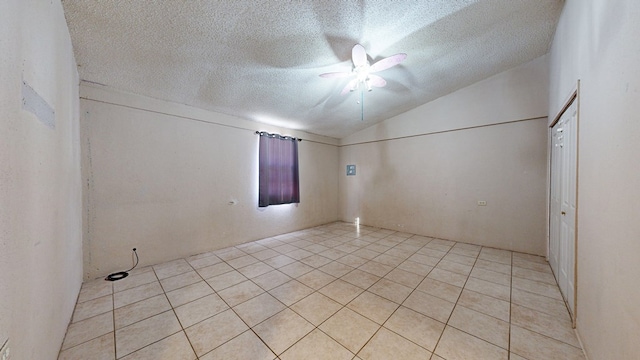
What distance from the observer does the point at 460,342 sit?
64.5 inches

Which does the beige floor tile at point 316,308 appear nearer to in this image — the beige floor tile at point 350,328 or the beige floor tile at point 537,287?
the beige floor tile at point 350,328

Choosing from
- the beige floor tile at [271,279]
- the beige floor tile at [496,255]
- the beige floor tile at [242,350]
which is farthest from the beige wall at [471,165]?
the beige floor tile at [242,350]

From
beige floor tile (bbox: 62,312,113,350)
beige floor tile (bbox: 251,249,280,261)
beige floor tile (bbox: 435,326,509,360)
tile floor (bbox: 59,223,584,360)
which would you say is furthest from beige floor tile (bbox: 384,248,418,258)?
beige floor tile (bbox: 62,312,113,350)

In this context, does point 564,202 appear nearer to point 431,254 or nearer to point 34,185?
point 431,254

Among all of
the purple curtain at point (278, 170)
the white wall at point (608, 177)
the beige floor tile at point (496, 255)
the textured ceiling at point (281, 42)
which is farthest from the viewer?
the purple curtain at point (278, 170)

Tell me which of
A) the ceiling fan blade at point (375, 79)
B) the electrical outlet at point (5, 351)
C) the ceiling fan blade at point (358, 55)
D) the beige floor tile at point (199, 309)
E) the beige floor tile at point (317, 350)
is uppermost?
the ceiling fan blade at point (358, 55)

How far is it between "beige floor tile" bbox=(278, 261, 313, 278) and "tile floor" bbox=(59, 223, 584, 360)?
0.01 metres

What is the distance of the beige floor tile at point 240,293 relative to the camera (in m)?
2.20

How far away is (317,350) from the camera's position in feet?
5.11

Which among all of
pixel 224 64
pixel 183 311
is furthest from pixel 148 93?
pixel 183 311

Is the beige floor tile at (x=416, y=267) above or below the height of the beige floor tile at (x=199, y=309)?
below

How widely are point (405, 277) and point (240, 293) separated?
80.4 inches

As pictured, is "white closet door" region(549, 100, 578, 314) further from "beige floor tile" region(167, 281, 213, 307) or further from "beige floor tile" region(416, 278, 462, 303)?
"beige floor tile" region(167, 281, 213, 307)

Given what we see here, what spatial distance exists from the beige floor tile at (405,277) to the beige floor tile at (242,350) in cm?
172
